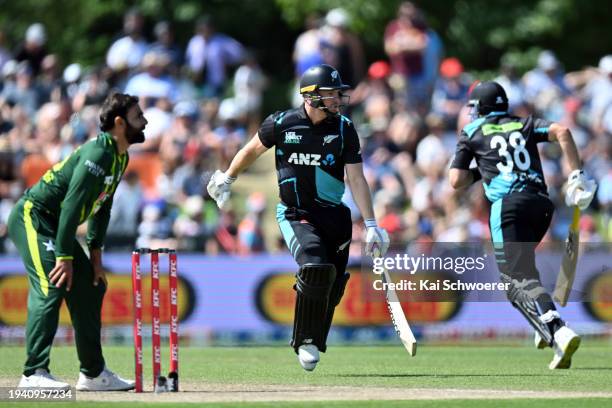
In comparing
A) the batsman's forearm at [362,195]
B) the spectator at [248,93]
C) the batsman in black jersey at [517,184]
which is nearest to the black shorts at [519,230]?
the batsman in black jersey at [517,184]

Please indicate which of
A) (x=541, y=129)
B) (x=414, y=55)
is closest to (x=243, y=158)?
(x=541, y=129)

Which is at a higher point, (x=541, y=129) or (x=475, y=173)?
(x=541, y=129)

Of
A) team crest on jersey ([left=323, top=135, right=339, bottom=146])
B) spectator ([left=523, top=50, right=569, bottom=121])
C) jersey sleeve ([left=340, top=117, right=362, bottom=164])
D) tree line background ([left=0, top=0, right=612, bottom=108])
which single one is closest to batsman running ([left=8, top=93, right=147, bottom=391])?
team crest on jersey ([left=323, top=135, right=339, bottom=146])

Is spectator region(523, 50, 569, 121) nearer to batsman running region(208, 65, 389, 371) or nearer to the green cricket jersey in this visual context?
batsman running region(208, 65, 389, 371)

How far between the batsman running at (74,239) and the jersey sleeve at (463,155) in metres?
3.26

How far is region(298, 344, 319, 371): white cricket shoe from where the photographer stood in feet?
35.0

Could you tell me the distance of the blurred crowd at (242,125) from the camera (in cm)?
1875

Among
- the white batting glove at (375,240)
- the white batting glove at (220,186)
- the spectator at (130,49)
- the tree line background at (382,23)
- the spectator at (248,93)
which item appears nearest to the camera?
the white batting glove at (375,240)

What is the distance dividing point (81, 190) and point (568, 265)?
4.98 metres

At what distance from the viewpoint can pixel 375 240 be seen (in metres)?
10.6

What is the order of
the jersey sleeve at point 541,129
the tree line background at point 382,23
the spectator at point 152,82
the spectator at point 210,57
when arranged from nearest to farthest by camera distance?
the jersey sleeve at point 541,129, the spectator at point 152,82, the spectator at point 210,57, the tree line background at point 382,23

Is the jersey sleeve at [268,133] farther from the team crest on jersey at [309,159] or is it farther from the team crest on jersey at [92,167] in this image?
the team crest on jersey at [92,167]

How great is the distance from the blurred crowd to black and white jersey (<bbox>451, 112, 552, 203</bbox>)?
671 centimetres
